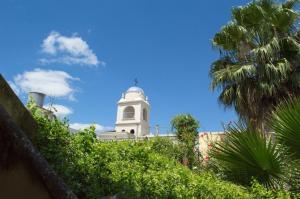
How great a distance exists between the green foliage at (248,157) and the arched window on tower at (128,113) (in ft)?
164

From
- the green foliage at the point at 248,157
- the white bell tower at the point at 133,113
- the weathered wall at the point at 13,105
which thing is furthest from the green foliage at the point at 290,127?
the white bell tower at the point at 133,113

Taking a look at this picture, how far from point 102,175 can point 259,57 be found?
11.0 m

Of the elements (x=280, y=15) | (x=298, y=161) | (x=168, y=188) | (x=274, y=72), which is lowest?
(x=168, y=188)

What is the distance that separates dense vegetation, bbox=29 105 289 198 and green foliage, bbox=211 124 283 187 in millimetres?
220

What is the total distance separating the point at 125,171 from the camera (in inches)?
167

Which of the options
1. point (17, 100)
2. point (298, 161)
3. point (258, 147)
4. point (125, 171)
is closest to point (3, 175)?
point (17, 100)

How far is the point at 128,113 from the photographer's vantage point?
5609cm

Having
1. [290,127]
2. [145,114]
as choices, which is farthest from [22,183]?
[145,114]

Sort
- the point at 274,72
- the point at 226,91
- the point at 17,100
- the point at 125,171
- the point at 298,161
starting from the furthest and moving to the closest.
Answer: the point at 226,91 → the point at 274,72 → the point at 298,161 → the point at 125,171 → the point at 17,100

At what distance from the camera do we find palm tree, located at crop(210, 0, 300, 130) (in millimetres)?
13219

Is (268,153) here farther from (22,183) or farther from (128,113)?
(128,113)

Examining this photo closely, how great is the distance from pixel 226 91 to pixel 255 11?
10.9ft

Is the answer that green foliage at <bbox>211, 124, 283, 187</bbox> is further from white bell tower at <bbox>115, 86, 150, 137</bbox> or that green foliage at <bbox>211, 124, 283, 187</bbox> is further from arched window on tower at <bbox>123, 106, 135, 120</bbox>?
arched window on tower at <bbox>123, 106, 135, 120</bbox>

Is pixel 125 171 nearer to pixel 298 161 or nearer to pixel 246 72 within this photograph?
pixel 298 161
